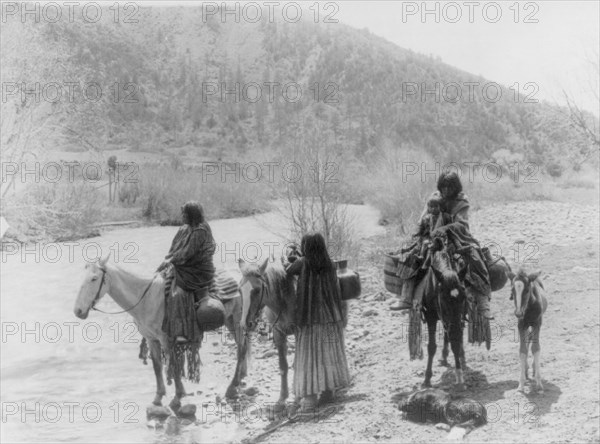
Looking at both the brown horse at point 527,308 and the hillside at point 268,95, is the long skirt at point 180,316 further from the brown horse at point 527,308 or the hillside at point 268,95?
the hillside at point 268,95

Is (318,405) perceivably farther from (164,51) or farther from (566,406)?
(164,51)

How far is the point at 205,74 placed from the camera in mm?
79562

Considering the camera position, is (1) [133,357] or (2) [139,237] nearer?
(1) [133,357]

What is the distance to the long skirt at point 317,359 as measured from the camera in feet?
24.1

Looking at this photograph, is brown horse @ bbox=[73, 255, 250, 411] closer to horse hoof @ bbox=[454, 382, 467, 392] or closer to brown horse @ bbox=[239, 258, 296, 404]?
brown horse @ bbox=[239, 258, 296, 404]

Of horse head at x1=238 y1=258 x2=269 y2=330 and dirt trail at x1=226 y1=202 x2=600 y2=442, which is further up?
horse head at x1=238 y1=258 x2=269 y2=330

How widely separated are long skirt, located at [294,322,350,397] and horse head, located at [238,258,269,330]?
623 mm

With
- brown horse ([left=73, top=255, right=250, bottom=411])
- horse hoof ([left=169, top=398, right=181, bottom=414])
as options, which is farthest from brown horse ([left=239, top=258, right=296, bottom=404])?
horse hoof ([left=169, top=398, right=181, bottom=414])

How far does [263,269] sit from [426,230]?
1.91m

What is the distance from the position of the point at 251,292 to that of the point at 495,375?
3.01 m

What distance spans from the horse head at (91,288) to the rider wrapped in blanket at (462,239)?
3.44m

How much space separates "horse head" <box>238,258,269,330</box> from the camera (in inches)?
281

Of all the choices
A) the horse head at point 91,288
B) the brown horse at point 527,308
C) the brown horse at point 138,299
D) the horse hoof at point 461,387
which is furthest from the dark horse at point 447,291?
the horse head at point 91,288

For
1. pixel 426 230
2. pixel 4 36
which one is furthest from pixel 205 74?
pixel 426 230
